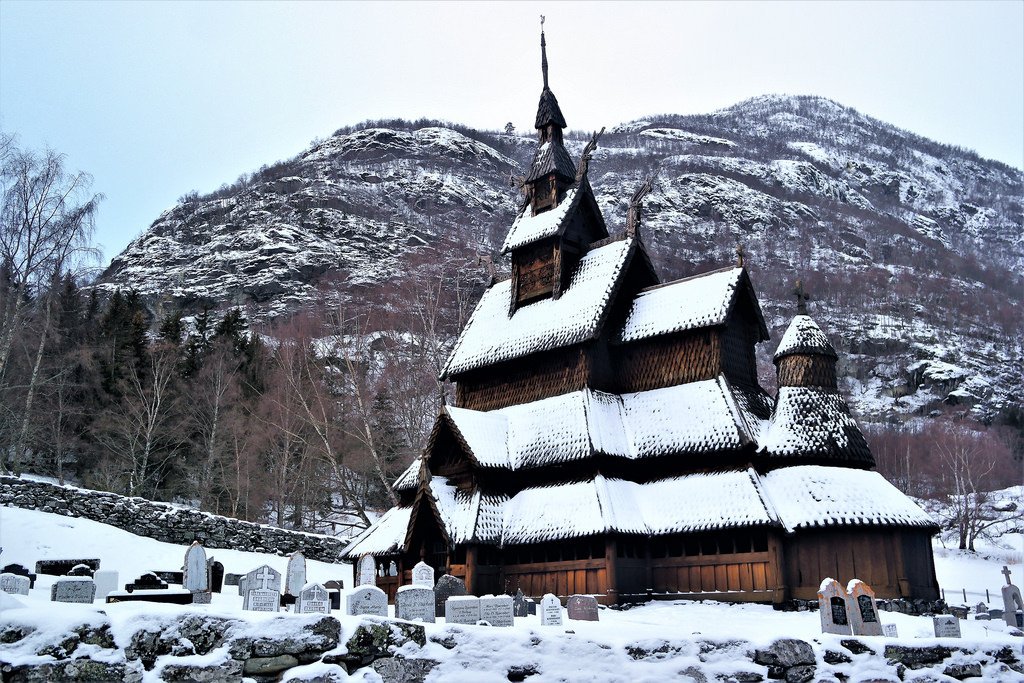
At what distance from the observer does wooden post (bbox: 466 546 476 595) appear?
21938 mm

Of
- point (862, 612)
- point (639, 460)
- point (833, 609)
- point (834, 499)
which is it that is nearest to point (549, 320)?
point (639, 460)

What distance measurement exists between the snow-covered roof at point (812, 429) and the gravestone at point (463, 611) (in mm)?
10533

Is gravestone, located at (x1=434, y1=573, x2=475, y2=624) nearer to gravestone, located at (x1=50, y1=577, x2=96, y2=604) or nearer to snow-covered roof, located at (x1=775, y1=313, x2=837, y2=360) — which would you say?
gravestone, located at (x1=50, y1=577, x2=96, y2=604)

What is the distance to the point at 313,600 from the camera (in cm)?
1286

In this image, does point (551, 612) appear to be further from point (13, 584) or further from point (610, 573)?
point (13, 584)

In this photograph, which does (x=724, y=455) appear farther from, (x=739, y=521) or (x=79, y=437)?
(x=79, y=437)

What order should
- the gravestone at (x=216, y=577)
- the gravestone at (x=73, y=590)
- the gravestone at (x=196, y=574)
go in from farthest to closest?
the gravestone at (x=216, y=577)
the gravestone at (x=196, y=574)
the gravestone at (x=73, y=590)

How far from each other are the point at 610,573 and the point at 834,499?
18.1ft

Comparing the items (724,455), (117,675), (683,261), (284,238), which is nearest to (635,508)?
(724,455)

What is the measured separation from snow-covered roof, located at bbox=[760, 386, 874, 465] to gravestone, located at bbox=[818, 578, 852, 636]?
21.8 feet

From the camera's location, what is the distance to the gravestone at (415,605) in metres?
13.2

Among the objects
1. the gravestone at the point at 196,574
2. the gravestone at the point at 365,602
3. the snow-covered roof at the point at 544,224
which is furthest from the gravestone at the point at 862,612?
the snow-covered roof at the point at 544,224

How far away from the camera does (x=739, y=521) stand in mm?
19734

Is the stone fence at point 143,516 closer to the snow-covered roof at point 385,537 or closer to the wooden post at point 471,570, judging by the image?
the snow-covered roof at point 385,537
